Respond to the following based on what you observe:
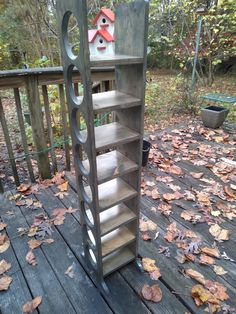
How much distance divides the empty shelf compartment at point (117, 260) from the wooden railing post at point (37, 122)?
124cm

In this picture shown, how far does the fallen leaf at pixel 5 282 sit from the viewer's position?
1.46 meters

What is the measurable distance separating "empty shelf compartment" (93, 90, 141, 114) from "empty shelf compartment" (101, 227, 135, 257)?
86 cm

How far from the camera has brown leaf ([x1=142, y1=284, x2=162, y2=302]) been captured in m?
1.41

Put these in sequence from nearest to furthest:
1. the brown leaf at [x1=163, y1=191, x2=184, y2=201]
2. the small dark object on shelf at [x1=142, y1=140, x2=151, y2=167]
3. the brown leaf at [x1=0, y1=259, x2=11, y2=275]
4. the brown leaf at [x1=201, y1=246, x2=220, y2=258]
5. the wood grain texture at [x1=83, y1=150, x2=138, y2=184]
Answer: the wood grain texture at [x1=83, y1=150, x2=138, y2=184] → the brown leaf at [x1=0, y1=259, x2=11, y2=275] → the brown leaf at [x1=201, y1=246, x2=220, y2=258] → the brown leaf at [x1=163, y1=191, x2=184, y2=201] → the small dark object on shelf at [x1=142, y1=140, x2=151, y2=167]

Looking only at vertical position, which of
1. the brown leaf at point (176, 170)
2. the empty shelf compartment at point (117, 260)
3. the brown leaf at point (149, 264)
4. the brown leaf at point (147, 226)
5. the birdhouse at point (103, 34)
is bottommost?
the brown leaf at point (149, 264)

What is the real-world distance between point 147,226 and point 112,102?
1.17 m

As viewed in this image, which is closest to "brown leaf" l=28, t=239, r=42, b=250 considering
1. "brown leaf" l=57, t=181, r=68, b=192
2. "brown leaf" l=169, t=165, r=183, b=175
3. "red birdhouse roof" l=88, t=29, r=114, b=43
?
"brown leaf" l=57, t=181, r=68, b=192

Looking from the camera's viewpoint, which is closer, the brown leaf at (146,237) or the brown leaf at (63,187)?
the brown leaf at (146,237)

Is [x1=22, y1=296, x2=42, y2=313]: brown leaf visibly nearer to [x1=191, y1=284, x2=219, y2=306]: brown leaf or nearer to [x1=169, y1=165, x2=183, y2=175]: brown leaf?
[x1=191, y1=284, x2=219, y2=306]: brown leaf

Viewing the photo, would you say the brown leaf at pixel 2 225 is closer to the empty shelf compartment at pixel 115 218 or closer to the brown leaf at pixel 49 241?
the brown leaf at pixel 49 241

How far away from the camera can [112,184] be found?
4.89 feet

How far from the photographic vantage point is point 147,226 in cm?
193

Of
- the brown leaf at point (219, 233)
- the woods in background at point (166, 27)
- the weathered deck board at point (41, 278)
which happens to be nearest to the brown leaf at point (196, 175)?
Result: the brown leaf at point (219, 233)

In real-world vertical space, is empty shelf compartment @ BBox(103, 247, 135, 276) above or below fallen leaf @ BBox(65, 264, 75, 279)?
above
